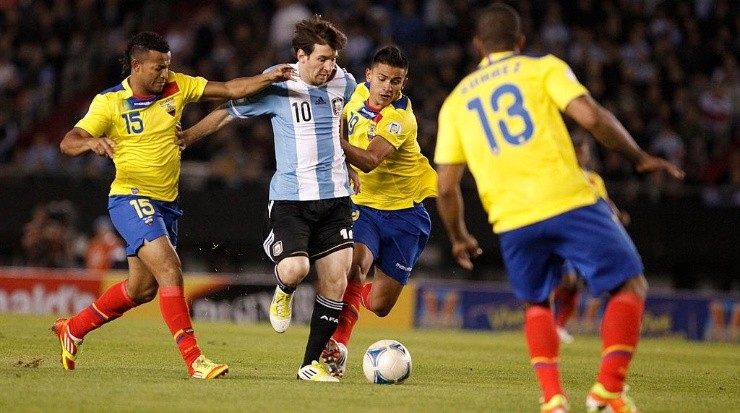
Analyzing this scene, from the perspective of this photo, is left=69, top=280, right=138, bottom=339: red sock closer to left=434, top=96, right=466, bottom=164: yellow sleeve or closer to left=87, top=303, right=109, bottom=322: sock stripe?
left=87, top=303, right=109, bottom=322: sock stripe

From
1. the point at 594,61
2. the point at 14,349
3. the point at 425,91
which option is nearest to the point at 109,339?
the point at 14,349

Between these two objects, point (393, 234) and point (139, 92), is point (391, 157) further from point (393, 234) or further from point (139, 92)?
point (139, 92)

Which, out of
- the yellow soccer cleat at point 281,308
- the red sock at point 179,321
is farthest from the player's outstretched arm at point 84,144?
the yellow soccer cleat at point 281,308

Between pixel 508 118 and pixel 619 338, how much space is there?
1.38 m

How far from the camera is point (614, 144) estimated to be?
6.78 metres

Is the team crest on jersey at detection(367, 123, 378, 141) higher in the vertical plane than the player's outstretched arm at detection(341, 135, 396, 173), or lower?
higher

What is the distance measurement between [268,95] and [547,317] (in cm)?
316

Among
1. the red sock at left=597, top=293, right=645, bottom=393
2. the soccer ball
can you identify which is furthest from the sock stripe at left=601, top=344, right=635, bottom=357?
the soccer ball

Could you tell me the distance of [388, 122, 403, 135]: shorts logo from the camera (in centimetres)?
999

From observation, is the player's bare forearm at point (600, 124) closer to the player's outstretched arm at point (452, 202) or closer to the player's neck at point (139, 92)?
the player's outstretched arm at point (452, 202)

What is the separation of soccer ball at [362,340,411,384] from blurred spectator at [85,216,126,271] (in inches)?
467

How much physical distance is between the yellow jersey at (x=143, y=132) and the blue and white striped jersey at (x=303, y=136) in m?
0.47

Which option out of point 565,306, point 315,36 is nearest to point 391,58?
point 315,36

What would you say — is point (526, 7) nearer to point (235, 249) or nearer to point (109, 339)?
point (235, 249)
